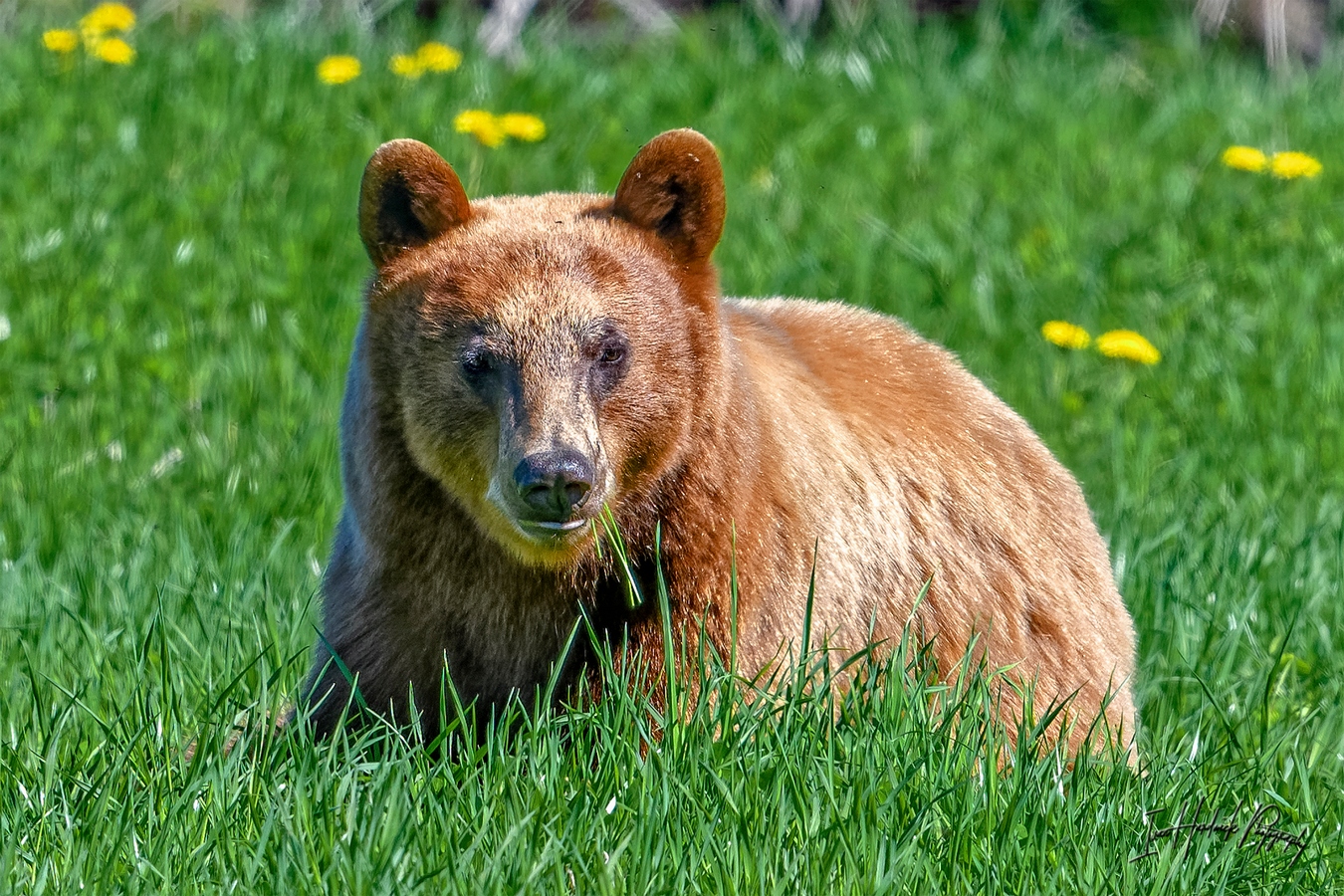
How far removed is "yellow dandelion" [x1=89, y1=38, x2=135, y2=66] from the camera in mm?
8797

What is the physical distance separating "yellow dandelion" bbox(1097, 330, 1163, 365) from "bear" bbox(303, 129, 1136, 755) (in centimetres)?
275

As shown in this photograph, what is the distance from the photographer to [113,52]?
8.80m

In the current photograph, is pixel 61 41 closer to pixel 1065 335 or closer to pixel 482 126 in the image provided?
pixel 482 126

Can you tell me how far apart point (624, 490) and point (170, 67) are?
5931 millimetres

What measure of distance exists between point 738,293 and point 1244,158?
2535 millimetres

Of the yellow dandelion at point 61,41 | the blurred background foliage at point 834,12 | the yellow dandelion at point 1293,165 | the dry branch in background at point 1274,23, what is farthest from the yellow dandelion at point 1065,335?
the yellow dandelion at point 61,41

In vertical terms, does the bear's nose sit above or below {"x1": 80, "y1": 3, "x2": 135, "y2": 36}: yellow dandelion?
below

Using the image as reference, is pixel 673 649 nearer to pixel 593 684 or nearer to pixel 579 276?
pixel 593 684

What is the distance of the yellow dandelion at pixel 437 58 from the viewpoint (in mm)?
8633

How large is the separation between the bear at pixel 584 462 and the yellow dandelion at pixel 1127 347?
9.02 feet
